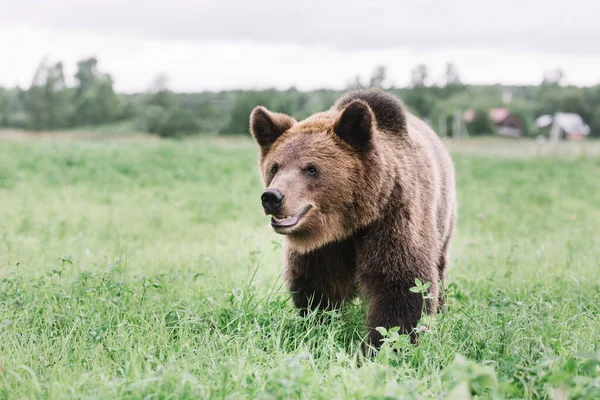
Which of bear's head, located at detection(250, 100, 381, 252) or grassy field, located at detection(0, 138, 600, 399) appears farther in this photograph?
bear's head, located at detection(250, 100, 381, 252)

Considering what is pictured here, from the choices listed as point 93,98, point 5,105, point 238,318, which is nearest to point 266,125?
point 238,318

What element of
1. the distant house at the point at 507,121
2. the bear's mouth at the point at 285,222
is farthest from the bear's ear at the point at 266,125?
the distant house at the point at 507,121

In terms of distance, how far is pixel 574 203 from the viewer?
43.2 ft

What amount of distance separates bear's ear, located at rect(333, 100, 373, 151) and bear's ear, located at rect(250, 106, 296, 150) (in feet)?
1.43

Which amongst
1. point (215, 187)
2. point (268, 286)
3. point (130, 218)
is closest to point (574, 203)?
point (215, 187)

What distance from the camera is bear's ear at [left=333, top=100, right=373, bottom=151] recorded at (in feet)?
13.4

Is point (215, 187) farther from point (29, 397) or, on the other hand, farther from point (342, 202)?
point (29, 397)

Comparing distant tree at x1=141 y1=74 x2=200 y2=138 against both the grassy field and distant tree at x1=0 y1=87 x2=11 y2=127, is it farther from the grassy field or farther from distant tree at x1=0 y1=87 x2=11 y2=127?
distant tree at x1=0 y1=87 x2=11 y2=127

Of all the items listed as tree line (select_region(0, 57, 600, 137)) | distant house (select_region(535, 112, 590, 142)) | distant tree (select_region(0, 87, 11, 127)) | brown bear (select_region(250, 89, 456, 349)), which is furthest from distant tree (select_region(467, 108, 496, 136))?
brown bear (select_region(250, 89, 456, 349))

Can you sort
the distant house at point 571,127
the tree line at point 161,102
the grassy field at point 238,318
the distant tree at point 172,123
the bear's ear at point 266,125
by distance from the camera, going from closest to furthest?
the grassy field at point 238,318
the bear's ear at point 266,125
the distant tree at point 172,123
the tree line at point 161,102
the distant house at point 571,127

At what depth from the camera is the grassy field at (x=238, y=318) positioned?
3082 mm

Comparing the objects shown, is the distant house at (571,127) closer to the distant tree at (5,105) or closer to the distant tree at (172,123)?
the distant tree at (172,123)

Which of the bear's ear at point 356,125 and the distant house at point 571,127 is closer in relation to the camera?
the bear's ear at point 356,125

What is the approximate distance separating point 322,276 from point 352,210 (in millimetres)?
673
